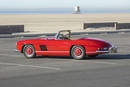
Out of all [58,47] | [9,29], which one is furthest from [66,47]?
[9,29]

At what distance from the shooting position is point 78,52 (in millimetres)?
15695

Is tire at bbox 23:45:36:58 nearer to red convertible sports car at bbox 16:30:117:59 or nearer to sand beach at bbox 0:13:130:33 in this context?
red convertible sports car at bbox 16:30:117:59

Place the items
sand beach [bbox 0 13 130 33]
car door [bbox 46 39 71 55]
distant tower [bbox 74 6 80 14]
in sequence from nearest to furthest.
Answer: car door [bbox 46 39 71 55] → sand beach [bbox 0 13 130 33] → distant tower [bbox 74 6 80 14]

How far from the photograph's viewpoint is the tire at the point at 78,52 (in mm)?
15617

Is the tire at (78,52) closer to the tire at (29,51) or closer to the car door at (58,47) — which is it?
the car door at (58,47)

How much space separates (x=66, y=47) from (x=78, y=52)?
0.59 metres

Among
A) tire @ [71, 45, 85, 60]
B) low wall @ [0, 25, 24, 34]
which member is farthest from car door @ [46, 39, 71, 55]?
low wall @ [0, 25, 24, 34]

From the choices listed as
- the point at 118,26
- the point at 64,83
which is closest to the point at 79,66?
the point at 64,83

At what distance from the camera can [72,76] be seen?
11.4m

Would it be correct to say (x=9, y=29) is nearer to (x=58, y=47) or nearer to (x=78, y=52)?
(x=58, y=47)

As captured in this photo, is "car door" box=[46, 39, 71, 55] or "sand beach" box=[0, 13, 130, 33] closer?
"car door" box=[46, 39, 71, 55]

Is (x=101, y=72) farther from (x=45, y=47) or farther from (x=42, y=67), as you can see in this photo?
(x=45, y=47)

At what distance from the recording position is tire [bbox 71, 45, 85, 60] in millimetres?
15617

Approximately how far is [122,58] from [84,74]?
175 inches
